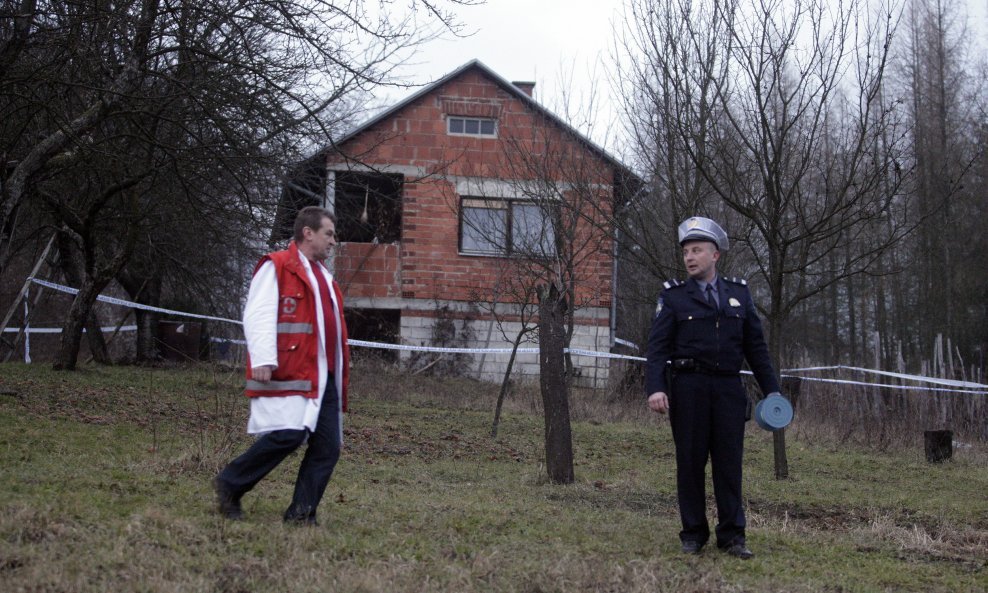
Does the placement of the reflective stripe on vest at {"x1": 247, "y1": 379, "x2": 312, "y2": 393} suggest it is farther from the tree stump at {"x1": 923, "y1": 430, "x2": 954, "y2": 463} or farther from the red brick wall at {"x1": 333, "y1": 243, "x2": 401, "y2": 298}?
the red brick wall at {"x1": 333, "y1": 243, "x2": 401, "y2": 298}

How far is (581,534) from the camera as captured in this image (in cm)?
648

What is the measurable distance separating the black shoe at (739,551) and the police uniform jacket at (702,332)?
0.93 m

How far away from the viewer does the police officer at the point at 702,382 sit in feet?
19.6

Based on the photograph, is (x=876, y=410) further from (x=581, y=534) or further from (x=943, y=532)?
(x=581, y=534)

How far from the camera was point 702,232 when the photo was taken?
20.0 feet

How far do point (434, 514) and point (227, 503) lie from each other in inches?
59.0

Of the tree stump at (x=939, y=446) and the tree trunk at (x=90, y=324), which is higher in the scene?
the tree trunk at (x=90, y=324)

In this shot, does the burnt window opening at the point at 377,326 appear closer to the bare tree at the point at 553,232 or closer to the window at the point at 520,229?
the bare tree at the point at 553,232

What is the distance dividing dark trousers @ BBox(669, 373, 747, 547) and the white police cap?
769 millimetres

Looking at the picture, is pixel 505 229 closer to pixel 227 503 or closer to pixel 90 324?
pixel 90 324

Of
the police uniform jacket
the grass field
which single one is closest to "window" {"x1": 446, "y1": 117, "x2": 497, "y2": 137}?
the grass field

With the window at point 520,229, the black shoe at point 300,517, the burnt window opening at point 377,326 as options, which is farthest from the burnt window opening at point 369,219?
the black shoe at point 300,517

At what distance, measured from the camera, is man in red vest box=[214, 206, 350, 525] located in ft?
18.3

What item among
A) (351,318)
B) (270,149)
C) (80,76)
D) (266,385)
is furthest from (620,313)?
(266,385)
